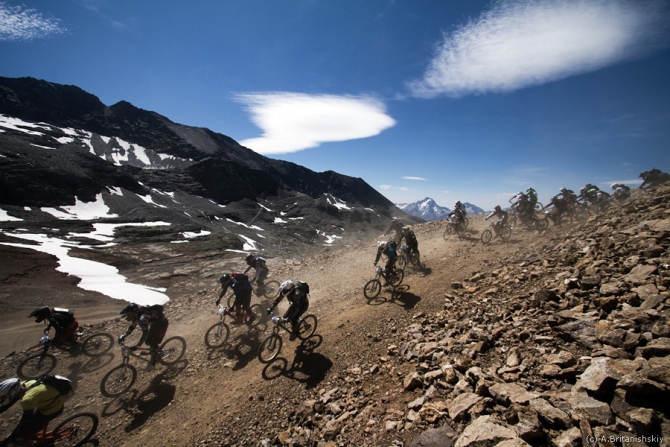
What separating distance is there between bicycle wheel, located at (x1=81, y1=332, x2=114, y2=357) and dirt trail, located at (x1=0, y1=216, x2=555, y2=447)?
352 millimetres

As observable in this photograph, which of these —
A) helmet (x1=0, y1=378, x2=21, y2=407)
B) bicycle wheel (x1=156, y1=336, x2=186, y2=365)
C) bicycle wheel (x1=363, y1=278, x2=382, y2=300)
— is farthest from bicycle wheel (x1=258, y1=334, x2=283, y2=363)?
helmet (x1=0, y1=378, x2=21, y2=407)

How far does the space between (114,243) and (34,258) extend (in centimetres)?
2805

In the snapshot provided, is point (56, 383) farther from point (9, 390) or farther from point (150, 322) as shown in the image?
point (150, 322)

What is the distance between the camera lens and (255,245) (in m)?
87.2

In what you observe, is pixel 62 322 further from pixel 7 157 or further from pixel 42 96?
pixel 42 96

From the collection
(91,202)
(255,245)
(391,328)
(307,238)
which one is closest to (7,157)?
(91,202)

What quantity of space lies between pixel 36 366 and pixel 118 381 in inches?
163

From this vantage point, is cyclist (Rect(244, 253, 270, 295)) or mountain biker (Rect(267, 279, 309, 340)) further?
cyclist (Rect(244, 253, 270, 295))

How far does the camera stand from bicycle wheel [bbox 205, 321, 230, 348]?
10896 millimetres

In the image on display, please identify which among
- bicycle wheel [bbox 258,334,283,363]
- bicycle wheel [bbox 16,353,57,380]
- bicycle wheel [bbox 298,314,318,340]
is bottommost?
bicycle wheel [bbox 16,353,57,380]

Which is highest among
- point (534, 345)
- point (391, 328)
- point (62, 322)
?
point (534, 345)

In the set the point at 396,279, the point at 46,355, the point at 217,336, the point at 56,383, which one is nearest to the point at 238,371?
the point at 217,336

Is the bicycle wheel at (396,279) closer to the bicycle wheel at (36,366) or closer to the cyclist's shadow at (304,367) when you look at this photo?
the cyclist's shadow at (304,367)

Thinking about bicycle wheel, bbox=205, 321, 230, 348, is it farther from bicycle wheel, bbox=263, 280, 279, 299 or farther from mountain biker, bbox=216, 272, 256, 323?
bicycle wheel, bbox=263, 280, 279, 299
